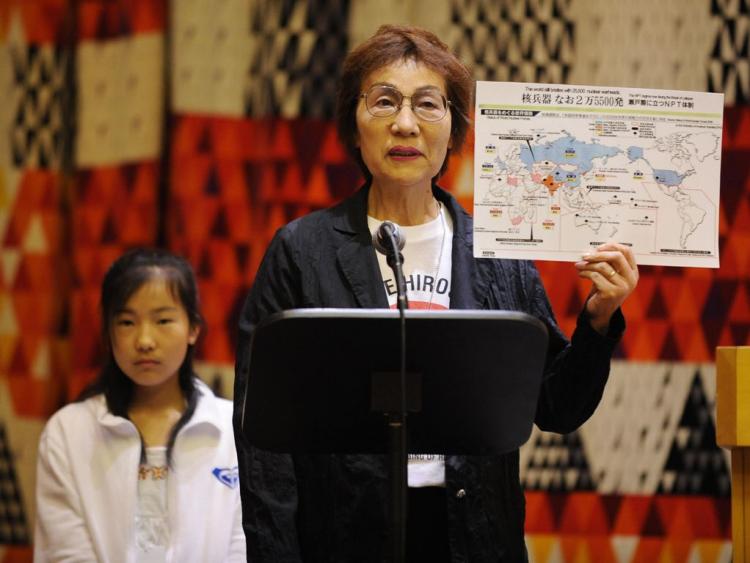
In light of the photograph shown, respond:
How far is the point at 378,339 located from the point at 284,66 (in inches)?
90.2

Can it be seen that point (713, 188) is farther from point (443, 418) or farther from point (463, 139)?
point (443, 418)

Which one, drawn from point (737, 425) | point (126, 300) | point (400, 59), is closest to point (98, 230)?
point (126, 300)

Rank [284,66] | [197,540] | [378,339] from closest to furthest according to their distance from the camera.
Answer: [378,339] < [197,540] < [284,66]

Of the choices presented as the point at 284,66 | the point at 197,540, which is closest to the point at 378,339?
the point at 197,540

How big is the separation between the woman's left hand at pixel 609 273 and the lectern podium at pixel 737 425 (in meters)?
0.21

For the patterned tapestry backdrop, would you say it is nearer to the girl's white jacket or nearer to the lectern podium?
the girl's white jacket

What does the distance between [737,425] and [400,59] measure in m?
0.99

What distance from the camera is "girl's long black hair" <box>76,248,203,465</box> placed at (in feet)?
9.71

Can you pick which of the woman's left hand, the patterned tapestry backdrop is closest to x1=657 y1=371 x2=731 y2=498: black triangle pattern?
the patterned tapestry backdrop

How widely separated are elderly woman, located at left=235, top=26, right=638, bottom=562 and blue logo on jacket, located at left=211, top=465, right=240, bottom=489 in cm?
95

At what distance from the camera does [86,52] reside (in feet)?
12.0

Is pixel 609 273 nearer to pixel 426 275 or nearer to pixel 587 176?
pixel 587 176

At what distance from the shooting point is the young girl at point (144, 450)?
2.75 metres

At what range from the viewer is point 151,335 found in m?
2.91
